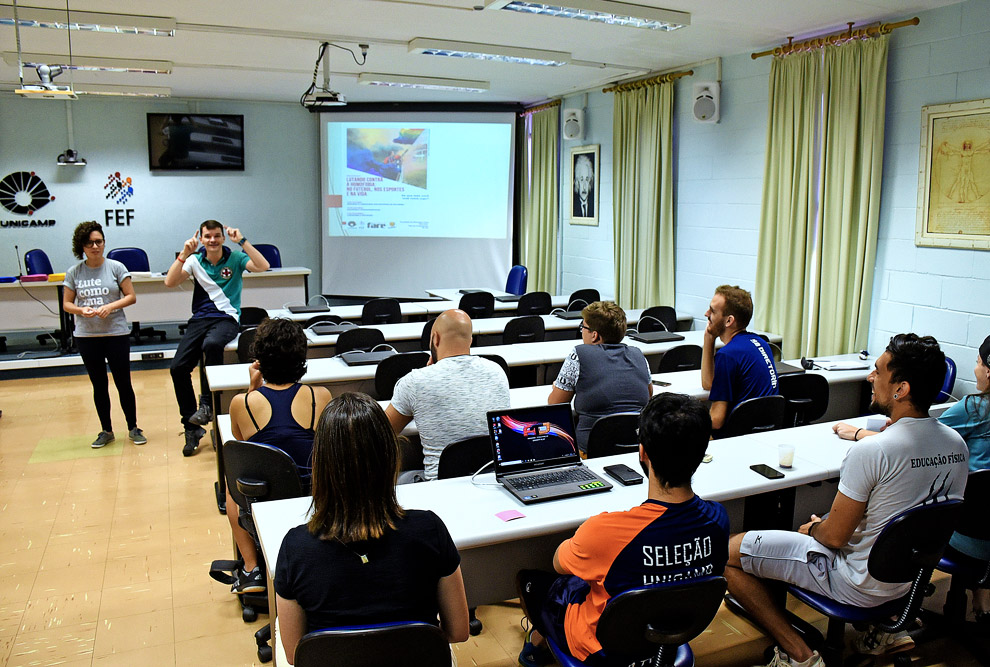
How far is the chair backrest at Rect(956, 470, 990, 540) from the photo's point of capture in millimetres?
2467

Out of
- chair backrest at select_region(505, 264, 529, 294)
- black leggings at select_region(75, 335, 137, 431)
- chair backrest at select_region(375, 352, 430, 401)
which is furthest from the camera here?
chair backrest at select_region(505, 264, 529, 294)

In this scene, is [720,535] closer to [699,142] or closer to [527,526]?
[527,526]

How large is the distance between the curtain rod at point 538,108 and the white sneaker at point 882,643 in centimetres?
717

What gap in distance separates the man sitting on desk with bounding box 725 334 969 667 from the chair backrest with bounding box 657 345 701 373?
2.31 meters

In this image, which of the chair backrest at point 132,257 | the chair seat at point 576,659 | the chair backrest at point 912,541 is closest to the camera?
the chair seat at point 576,659

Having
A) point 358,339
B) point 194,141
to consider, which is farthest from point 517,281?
point 194,141

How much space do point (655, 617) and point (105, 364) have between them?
4.55 meters

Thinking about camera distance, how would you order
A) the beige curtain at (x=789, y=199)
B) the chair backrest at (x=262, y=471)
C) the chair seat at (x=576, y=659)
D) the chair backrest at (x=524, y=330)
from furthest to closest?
the chair backrest at (x=524, y=330)
the beige curtain at (x=789, y=199)
the chair backrest at (x=262, y=471)
the chair seat at (x=576, y=659)

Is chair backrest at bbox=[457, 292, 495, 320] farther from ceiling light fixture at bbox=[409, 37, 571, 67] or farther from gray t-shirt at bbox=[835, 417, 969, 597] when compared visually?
gray t-shirt at bbox=[835, 417, 969, 597]

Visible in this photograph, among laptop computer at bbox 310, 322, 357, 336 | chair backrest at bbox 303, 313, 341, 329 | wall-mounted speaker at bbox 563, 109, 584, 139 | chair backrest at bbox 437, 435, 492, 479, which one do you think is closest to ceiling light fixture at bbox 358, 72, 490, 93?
wall-mounted speaker at bbox 563, 109, 584, 139

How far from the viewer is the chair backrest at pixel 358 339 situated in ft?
16.3

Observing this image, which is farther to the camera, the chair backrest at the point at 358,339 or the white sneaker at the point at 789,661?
the chair backrest at the point at 358,339

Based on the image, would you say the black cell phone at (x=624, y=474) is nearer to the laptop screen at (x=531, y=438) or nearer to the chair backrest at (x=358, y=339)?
the laptop screen at (x=531, y=438)

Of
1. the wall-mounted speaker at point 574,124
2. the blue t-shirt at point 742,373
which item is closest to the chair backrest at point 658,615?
the blue t-shirt at point 742,373
